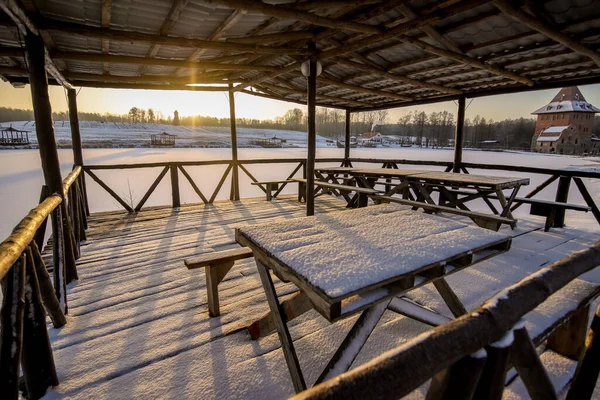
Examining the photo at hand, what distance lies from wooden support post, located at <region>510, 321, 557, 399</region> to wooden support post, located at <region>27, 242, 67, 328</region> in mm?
2451

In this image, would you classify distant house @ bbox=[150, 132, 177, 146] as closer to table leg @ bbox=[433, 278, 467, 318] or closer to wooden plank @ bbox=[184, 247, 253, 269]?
wooden plank @ bbox=[184, 247, 253, 269]

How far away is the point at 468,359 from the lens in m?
0.69

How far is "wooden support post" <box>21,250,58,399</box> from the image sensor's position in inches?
60.7

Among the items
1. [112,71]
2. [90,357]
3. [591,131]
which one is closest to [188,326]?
[90,357]

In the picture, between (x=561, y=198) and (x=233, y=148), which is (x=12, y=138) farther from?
(x=561, y=198)

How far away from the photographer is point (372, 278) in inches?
51.3

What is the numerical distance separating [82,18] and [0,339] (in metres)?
3.35

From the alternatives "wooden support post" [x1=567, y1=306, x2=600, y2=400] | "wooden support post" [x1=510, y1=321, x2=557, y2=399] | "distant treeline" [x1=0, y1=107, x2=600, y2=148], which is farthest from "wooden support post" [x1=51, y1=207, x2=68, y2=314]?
"distant treeline" [x1=0, y1=107, x2=600, y2=148]

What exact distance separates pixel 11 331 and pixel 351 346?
156 cm

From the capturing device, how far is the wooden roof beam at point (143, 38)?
2958mm

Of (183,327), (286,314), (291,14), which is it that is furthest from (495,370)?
(291,14)

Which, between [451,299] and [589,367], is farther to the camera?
[451,299]

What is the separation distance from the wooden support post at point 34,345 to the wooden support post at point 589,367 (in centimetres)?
280

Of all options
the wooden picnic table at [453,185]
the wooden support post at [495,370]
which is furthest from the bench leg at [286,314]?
the wooden picnic table at [453,185]
